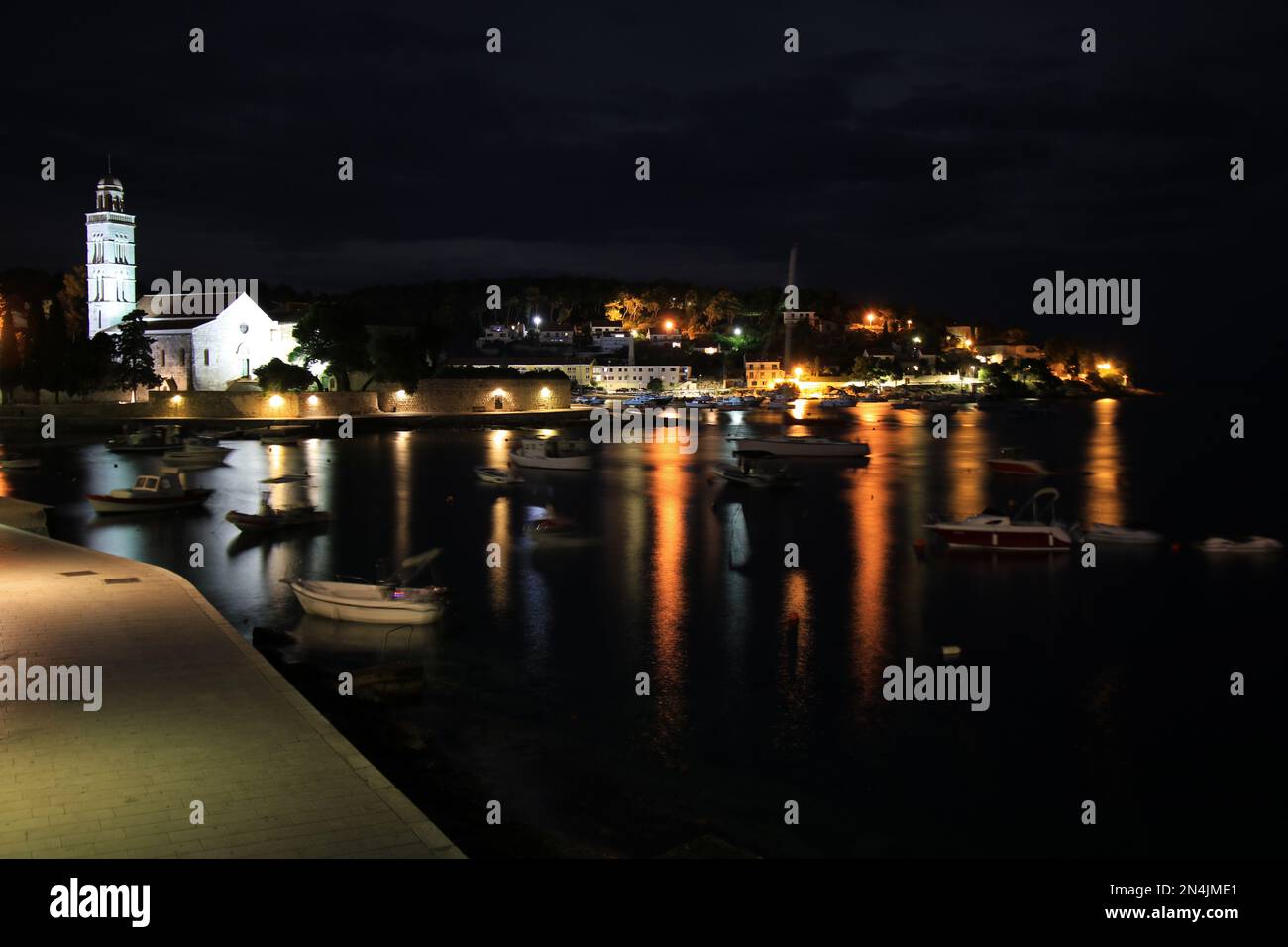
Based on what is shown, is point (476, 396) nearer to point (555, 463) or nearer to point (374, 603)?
point (555, 463)

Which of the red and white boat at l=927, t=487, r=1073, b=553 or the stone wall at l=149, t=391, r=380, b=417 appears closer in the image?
the red and white boat at l=927, t=487, r=1073, b=553

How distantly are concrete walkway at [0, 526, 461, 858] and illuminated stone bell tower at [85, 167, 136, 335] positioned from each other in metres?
55.3

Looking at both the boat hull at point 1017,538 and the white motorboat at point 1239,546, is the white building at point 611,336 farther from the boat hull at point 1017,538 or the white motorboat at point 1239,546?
the boat hull at point 1017,538

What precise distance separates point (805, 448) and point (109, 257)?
4136 cm

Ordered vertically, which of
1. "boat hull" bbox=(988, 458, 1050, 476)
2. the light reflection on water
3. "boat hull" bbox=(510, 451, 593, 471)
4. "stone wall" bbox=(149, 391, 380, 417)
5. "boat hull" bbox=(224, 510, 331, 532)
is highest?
"stone wall" bbox=(149, 391, 380, 417)

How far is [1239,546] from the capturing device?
70.2 ft

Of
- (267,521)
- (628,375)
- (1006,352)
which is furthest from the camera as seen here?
(1006,352)

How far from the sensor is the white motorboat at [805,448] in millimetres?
42094

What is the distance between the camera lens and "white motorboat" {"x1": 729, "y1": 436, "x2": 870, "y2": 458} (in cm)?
4209

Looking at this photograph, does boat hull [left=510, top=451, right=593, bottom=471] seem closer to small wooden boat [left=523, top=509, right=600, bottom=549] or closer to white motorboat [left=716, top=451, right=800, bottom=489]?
white motorboat [left=716, top=451, right=800, bottom=489]

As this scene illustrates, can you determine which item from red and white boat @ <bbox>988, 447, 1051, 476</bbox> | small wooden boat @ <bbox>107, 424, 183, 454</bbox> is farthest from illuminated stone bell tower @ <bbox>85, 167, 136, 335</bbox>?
red and white boat @ <bbox>988, 447, 1051, 476</bbox>

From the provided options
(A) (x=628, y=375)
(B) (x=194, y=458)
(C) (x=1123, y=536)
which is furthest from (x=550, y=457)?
(A) (x=628, y=375)
